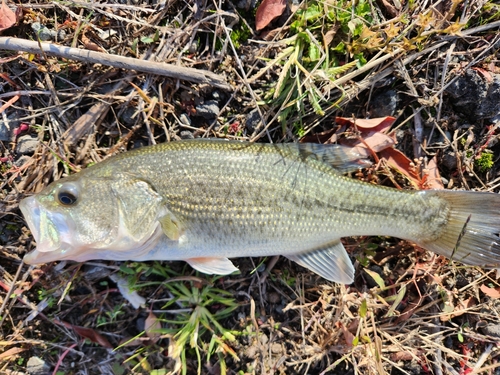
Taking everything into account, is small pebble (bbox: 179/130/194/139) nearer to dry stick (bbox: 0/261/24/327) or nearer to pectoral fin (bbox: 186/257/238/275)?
pectoral fin (bbox: 186/257/238/275)

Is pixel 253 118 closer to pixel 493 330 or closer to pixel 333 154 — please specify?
pixel 333 154

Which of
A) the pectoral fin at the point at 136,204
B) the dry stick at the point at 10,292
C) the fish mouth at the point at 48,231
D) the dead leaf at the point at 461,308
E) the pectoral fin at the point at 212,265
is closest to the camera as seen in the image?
the fish mouth at the point at 48,231

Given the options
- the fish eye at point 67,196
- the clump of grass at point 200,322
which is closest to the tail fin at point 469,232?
the clump of grass at point 200,322

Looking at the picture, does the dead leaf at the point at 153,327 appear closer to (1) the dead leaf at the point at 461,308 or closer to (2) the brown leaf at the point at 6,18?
(1) the dead leaf at the point at 461,308

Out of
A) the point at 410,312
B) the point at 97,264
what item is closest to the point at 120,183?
the point at 97,264

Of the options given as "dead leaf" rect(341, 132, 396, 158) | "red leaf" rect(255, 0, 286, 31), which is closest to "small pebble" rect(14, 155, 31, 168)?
"red leaf" rect(255, 0, 286, 31)

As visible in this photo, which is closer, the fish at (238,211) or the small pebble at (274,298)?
the fish at (238,211)

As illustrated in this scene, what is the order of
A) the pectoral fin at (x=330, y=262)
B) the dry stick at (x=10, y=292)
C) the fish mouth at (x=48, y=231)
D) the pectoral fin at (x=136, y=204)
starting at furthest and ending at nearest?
the dry stick at (x=10, y=292), the pectoral fin at (x=330, y=262), the pectoral fin at (x=136, y=204), the fish mouth at (x=48, y=231)

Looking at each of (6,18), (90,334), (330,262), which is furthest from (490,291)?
(6,18)
